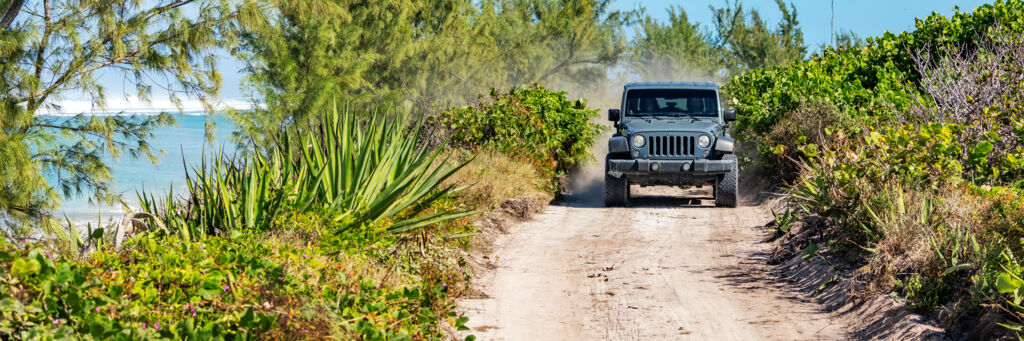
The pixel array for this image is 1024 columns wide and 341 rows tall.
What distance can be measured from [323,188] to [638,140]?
660 centimetres

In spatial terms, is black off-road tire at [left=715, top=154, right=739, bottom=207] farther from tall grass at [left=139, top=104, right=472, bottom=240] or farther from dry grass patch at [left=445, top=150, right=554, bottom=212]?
tall grass at [left=139, top=104, right=472, bottom=240]

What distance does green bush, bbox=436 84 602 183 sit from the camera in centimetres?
1496

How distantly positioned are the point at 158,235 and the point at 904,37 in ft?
55.6

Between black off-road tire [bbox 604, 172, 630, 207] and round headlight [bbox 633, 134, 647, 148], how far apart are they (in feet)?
1.61

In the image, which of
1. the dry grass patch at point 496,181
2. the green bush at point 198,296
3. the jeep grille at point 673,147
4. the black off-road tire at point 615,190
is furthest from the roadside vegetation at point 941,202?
the dry grass patch at point 496,181

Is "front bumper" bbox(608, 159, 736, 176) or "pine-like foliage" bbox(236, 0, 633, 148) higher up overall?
"pine-like foliage" bbox(236, 0, 633, 148)

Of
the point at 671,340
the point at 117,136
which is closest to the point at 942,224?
the point at 671,340

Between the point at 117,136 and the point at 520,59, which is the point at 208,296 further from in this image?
the point at 520,59

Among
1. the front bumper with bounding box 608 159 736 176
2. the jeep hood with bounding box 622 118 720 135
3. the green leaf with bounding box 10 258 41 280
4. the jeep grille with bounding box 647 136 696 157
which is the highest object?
the jeep hood with bounding box 622 118 720 135

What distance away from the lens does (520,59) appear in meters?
32.1

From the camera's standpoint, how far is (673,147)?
12992 millimetres

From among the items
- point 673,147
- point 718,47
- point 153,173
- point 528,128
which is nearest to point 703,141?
point 673,147

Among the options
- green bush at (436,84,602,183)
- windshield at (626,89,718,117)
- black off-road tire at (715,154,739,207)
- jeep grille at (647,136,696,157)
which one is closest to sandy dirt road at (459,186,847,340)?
black off-road tire at (715,154,739,207)

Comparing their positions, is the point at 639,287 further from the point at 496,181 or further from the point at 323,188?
the point at 496,181
